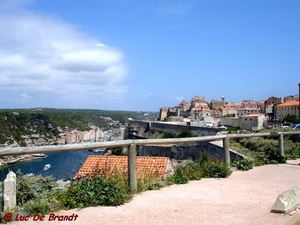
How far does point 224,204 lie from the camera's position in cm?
481

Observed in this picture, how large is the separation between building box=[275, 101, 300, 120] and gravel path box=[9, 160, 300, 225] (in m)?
79.8

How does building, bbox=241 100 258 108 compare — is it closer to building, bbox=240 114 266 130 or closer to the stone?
building, bbox=240 114 266 130

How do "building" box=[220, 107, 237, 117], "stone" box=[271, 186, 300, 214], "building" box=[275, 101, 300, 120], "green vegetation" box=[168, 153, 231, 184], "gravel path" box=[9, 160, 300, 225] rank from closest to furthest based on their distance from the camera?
"gravel path" box=[9, 160, 300, 225] < "stone" box=[271, 186, 300, 214] < "green vegetation" box=[168, 153, 231, 184] < "building" box=[275, 101, 300, 120] < "building" box=[220, 107, 237, 117]

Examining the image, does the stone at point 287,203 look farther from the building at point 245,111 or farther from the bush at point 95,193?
the building at point 245,111

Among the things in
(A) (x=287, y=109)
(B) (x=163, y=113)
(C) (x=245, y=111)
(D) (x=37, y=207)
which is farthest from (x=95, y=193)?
(B) (x=163, y=113)

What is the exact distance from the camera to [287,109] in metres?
83.0

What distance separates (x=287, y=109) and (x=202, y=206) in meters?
85.9

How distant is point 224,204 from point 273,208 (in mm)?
735

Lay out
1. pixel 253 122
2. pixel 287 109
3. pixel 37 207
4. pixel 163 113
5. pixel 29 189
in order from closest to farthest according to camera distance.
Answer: pixel 37 207 < pixel 29 189 < pixel 253 122 < pixel 287 109 < pixel 163 113

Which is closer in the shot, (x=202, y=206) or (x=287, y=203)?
(x=287, y=203)

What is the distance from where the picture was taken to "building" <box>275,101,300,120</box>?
264ft

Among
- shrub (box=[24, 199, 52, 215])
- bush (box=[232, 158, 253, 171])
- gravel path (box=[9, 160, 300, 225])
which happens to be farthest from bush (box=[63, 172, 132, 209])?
bush (box=[232, 158, 253, 171])

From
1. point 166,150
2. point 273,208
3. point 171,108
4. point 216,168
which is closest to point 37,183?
point 273,208

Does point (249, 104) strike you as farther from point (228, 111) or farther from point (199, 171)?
point (199, 171)
